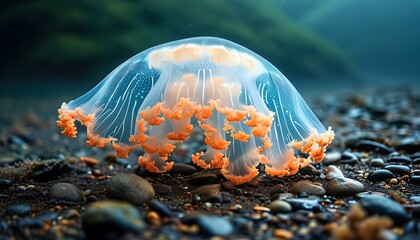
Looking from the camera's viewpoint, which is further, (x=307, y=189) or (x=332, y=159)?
(x=332, y=159)

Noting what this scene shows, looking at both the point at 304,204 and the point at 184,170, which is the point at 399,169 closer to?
the point at 304,204

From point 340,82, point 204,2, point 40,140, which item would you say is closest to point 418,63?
point 340,82

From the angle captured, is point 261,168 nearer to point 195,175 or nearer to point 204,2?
point 195,175

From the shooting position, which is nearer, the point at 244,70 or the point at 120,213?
the point at 120,213

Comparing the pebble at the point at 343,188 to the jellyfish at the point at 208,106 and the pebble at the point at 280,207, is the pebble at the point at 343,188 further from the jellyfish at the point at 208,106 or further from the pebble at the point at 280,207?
the pebble at the point at 280,207

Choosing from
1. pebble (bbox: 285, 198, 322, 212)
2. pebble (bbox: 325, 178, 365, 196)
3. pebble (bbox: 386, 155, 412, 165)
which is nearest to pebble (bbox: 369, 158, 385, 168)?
pebble (bbox: 386, 155, 412, 165)

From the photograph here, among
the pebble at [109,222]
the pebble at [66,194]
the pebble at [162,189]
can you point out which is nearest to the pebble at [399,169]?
the pebble at [162,189]

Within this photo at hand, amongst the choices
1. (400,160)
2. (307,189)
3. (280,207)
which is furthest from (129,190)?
(400,160)

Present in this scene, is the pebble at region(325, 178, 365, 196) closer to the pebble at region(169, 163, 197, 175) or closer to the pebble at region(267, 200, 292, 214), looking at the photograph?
the pebble at region(267, 200, 292, 214)
